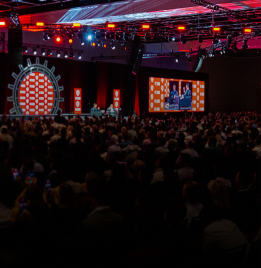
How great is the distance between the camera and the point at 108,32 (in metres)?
14.2

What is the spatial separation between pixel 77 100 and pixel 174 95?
23.6ft

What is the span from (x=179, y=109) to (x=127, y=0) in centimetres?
1188

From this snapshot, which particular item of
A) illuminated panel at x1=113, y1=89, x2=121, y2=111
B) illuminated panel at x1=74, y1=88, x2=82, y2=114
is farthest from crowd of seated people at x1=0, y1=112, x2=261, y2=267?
illuminated panel at x1=113, y1=89, x2=121, y2=111

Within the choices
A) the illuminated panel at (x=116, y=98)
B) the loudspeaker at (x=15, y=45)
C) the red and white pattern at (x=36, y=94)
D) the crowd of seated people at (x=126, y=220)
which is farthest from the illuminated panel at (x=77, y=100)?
the crowd of seated people at (x=126, y=220)

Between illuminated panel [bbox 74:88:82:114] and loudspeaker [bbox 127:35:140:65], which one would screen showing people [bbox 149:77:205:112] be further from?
loudspeaker [bbox 127:35:140:65]

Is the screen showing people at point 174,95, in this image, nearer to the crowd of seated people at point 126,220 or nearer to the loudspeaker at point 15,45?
the loudspeaker at point 15,45

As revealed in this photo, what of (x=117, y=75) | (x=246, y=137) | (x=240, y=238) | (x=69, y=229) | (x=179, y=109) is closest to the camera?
(x=240, y=238)

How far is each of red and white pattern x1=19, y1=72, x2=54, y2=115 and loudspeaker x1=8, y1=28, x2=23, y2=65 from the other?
5.41 meters

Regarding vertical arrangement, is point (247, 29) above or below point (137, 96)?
above

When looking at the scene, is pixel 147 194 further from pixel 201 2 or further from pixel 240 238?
pixel 201 2

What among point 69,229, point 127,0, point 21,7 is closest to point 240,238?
point 69,229

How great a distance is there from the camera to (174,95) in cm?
2417

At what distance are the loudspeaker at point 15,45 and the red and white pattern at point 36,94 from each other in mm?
5408

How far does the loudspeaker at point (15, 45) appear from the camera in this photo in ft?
41.7
